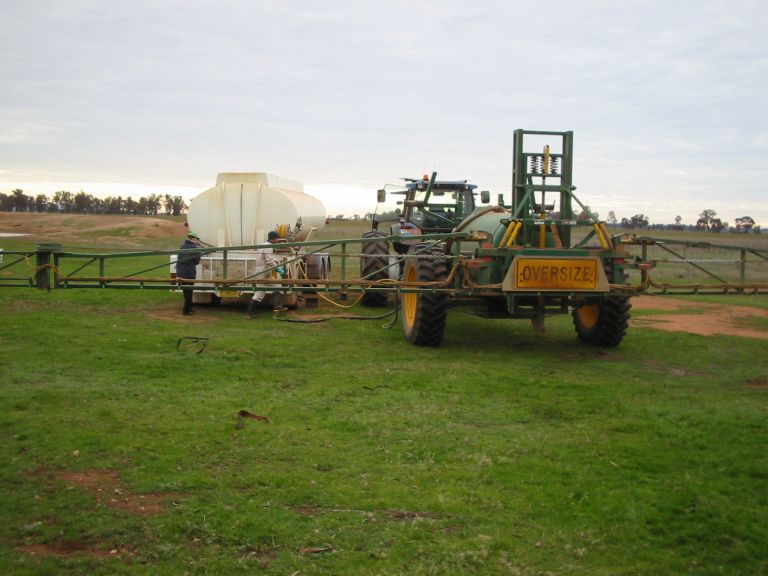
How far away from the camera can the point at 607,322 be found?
12.4 m

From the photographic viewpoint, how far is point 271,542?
5113 mm

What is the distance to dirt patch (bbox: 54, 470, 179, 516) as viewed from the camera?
5594mm

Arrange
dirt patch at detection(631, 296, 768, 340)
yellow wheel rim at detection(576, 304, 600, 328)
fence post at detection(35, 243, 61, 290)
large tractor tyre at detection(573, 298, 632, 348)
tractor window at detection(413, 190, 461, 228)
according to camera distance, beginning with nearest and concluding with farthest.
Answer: fence post at detection(35, 243, 61, 290) < large tractor tyre at detection(573, 298, 632, 348) < yellow wheel rim at detection(576, 304, 600, 328) < dirt patch at detection(631, 296, 768, 340) < tractor window at detection(413, 190, 461, 228)

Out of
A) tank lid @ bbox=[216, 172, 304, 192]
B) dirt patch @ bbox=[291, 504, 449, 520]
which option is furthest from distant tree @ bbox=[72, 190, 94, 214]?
dirt patch @ bbox=[291, 504, 449, 520]

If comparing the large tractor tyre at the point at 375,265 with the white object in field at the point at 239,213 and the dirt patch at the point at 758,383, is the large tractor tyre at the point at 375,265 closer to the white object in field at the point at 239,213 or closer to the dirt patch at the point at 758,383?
the white object in field at the point at 239,213

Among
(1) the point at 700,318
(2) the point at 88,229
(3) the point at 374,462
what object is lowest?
(3) the point at 374,462

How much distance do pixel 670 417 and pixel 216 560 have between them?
4.86 m

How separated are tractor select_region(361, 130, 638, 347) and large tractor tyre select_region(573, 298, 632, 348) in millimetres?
15

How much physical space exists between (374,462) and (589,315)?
24.2 ft

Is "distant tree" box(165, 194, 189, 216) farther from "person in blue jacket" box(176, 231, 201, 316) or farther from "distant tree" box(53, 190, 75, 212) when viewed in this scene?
"person in blue jacket" box(176, 231, 201, 316)

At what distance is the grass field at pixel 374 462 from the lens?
5027 millimetres

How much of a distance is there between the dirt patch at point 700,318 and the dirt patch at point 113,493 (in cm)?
1132

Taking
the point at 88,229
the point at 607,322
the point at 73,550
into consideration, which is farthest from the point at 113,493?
the point at 88,229

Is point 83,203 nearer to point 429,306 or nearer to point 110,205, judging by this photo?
point 110,205
